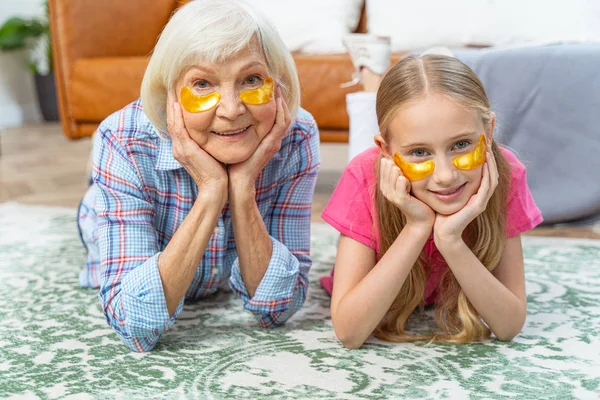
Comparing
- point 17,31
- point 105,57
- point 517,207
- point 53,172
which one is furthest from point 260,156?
point 17,31

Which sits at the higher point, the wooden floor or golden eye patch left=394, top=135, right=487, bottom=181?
golden eye patch left=394, top=135, right=487, bottom=181

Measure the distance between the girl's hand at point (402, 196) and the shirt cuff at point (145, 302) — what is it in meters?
0.42

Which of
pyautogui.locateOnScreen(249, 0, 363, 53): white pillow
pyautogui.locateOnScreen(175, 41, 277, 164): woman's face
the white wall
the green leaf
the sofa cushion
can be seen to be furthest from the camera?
the white wall

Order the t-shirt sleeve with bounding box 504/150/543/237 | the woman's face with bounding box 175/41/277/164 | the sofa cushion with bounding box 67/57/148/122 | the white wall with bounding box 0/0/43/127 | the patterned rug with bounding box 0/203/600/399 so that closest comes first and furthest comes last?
the patterned rug with bounding box 0/203/600/399 → the woman's face with bounding box 175/41/277/164 → the t-shirt sleeve with bounding box 504/150/543/237 → the sofa cushion with bounding box 67/57/148/122 → the white wall with bounding box 0/0/43/127

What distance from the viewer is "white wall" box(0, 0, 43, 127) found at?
226 inches

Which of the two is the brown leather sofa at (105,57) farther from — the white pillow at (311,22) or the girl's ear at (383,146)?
the girl's ear at (383,146)

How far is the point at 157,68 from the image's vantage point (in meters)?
1.34

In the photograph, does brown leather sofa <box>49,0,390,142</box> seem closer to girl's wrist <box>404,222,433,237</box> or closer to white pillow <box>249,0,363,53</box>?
white pillow <box>249,0,363,53</box>

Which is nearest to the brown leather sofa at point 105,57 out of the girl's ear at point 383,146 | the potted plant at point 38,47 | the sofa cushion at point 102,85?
the sofa cushion at point 102,85

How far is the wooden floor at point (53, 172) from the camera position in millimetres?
2913

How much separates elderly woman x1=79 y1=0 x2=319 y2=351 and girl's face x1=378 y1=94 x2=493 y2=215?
0.82 feet

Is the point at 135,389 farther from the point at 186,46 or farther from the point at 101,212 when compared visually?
the point at 186,46

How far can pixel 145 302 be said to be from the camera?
131 cm

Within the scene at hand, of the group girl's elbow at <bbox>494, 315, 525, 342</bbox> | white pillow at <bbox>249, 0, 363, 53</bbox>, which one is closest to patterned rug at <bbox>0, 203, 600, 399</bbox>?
girl's elbow at <bbox>494, 315, 525, 342</bbox>
